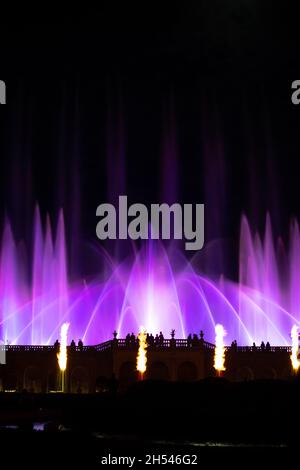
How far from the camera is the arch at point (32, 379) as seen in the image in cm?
4119

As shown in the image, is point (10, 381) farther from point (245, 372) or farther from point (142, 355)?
point (245, 372)

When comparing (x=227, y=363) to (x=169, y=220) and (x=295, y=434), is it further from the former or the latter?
(x=295, y=434)

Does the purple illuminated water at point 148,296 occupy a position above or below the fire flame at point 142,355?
above

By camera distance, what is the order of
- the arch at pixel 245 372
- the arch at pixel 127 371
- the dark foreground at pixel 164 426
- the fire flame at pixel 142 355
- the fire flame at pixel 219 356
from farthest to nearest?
the arch at pixel 245 372, the arch at pixel 127 371, the fire flame at pixel 219 356, the fire flame at pixel 142 355, the dark foreground at pixel 164 426

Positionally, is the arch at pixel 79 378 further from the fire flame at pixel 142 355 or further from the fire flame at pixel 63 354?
the fire flame at pixel 142 355

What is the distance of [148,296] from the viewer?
53344 millimetres

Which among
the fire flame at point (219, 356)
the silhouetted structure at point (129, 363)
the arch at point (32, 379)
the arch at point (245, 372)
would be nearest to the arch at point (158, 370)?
the silhouetted structure at point (129, 363)

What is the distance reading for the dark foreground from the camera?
12930 mm

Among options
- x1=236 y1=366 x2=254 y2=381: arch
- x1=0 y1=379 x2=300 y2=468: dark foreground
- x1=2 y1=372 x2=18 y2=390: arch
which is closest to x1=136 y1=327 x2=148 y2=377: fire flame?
x1=236 y1=366 x2=254 y2=381: arch

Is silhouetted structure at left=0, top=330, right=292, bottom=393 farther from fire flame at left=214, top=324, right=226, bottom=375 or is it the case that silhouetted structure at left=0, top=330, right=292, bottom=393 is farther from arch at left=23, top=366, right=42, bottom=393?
fire flame at left=214, top=324, right=226, bottom=375

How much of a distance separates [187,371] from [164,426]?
24.8 m

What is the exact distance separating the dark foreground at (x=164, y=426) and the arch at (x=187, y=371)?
18.3m

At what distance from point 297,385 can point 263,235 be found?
130 feet
